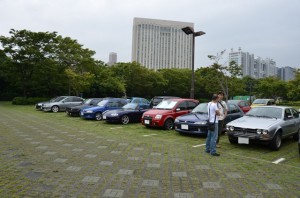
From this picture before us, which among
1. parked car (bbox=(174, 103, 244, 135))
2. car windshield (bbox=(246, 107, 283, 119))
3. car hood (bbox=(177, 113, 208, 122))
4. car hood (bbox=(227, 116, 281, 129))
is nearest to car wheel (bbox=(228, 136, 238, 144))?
car hood (bbox=(227, 116, 281, 129))

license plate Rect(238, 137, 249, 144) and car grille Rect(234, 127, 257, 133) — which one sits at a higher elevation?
car grille Rect(234, 127, 257, 133)

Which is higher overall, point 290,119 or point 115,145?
point 290,119

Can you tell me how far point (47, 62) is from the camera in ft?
101

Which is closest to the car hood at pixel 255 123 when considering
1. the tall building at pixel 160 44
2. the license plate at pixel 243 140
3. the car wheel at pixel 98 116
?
the license plate at pixel 243 140

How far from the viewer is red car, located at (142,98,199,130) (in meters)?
12.0

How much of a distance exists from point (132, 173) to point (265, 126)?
4.64 meters

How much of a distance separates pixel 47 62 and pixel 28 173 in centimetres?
2793

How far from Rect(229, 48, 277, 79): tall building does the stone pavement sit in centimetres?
6257

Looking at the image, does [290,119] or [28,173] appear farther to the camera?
[290,119]

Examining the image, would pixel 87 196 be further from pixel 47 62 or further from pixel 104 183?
pixel 47 62

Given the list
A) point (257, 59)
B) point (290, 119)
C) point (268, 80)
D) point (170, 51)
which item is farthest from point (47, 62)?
point (257, 59)

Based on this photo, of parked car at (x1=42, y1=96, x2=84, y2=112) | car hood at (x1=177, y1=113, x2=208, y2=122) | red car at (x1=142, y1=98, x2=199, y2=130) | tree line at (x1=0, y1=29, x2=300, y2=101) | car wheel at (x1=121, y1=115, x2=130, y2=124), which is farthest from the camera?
tree line at (x1=0, y1=29, x2=300, y2=101)

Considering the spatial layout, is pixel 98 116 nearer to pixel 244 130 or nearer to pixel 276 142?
pixel 244 130

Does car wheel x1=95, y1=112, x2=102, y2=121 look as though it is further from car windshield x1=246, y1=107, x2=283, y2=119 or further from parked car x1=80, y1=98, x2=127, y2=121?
car windshield x1=246, y1=107, x2=283, y2=119
